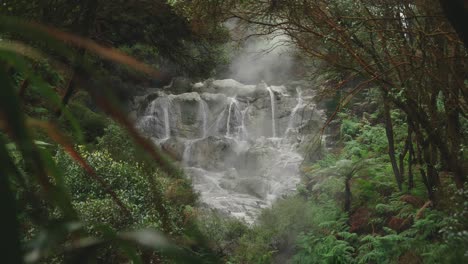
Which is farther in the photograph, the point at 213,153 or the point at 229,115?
the point at 229,115

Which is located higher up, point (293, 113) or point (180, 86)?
point (180, 86)

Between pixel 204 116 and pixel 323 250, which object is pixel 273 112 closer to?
pixel 204 116

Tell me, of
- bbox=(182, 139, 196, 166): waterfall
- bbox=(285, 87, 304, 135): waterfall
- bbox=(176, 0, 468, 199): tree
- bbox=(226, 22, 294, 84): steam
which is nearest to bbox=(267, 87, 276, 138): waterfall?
bbox=(285, 87, 304, 135): waterfall

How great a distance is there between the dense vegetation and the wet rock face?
153 inches

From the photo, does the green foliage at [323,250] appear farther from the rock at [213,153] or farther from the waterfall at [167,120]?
the waterfall at [167,120]

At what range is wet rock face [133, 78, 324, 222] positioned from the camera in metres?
14.4

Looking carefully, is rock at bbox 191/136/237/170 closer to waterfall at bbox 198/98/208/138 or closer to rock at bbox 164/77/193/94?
waterfall at bbox 198/98/208/138

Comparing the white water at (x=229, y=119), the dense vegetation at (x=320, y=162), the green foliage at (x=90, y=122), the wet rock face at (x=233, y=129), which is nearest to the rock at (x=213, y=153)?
the wet rock face at (x=233, y=129)

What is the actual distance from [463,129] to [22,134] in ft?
22.4

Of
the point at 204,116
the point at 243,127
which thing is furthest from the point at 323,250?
the point at 204,116

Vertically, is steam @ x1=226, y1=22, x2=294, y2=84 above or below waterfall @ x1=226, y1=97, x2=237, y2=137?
above

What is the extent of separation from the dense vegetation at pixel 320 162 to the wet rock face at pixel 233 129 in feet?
12.8

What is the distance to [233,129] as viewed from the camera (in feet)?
61.4

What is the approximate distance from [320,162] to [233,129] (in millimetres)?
9178
